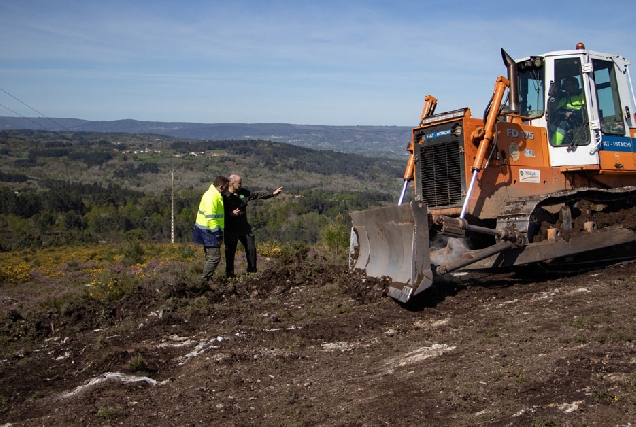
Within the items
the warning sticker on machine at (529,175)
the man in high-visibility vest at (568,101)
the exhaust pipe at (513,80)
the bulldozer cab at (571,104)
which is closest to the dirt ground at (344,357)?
the warning sticker on machine at (529,175)

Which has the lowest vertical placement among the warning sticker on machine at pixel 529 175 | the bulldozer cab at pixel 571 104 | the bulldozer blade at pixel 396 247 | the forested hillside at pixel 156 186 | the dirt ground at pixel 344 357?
the forested hillside at pixel 156 186

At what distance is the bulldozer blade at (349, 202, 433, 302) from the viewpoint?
8.52 metres

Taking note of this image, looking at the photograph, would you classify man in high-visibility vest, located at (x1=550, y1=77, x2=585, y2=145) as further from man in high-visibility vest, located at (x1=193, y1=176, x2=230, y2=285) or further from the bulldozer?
man in high-visibility vest, located at (x1=193, y1=176, x2=230, y2=285)

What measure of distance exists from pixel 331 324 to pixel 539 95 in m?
5.02

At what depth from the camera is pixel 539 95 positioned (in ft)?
33.7

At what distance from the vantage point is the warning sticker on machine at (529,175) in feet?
32.6

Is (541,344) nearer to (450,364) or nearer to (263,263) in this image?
(450,364)

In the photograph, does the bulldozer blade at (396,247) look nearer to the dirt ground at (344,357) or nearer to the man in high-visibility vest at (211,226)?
the dirt ground at (344,357)

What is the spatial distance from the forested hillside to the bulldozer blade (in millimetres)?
7953

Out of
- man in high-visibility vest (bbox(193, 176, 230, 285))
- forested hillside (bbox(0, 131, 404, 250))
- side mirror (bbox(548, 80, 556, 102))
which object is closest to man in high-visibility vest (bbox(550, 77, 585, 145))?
side mirror (bbox(548, 80, 556, 102))

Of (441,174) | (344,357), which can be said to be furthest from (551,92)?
(344,357)

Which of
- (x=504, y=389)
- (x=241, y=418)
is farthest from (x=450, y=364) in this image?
(x=241, y=418)

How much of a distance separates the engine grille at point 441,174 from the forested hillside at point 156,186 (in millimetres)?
8589

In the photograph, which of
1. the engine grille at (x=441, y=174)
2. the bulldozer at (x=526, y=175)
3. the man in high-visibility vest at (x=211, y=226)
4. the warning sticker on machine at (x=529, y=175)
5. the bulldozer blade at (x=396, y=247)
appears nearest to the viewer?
the bulldozer blade at (x=396, y=247)
